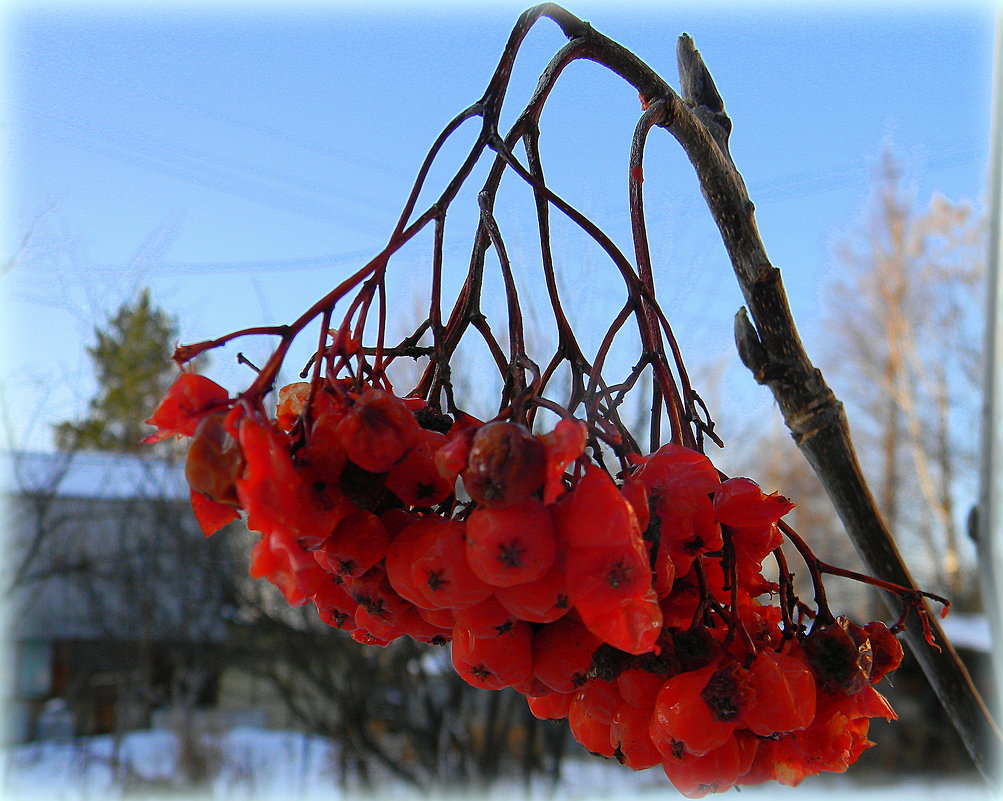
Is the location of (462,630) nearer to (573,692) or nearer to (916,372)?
(573,692)

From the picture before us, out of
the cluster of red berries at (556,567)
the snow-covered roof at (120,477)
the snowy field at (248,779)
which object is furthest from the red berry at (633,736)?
the snow-covered roof at (120,477)

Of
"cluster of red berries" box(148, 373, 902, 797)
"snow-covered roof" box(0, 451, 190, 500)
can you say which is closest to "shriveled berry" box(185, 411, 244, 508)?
"cluster of red berries" box(148, 373, 902, 797)

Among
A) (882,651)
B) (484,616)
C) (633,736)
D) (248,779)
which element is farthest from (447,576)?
(248,779)

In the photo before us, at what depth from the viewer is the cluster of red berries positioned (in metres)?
0.33

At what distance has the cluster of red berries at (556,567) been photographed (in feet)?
1.10

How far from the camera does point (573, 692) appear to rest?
16.6 inches

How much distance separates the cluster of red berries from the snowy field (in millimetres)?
3811

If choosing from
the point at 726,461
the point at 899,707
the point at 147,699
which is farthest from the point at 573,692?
the point at 899,707

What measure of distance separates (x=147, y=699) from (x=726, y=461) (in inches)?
Result: 154

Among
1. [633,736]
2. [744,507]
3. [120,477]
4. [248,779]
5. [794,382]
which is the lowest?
[248,779]

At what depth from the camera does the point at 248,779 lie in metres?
4.77

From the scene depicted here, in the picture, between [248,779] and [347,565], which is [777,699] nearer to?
[347,565]

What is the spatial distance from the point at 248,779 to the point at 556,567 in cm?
515

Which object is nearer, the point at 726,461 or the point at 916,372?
the point at 726,461
